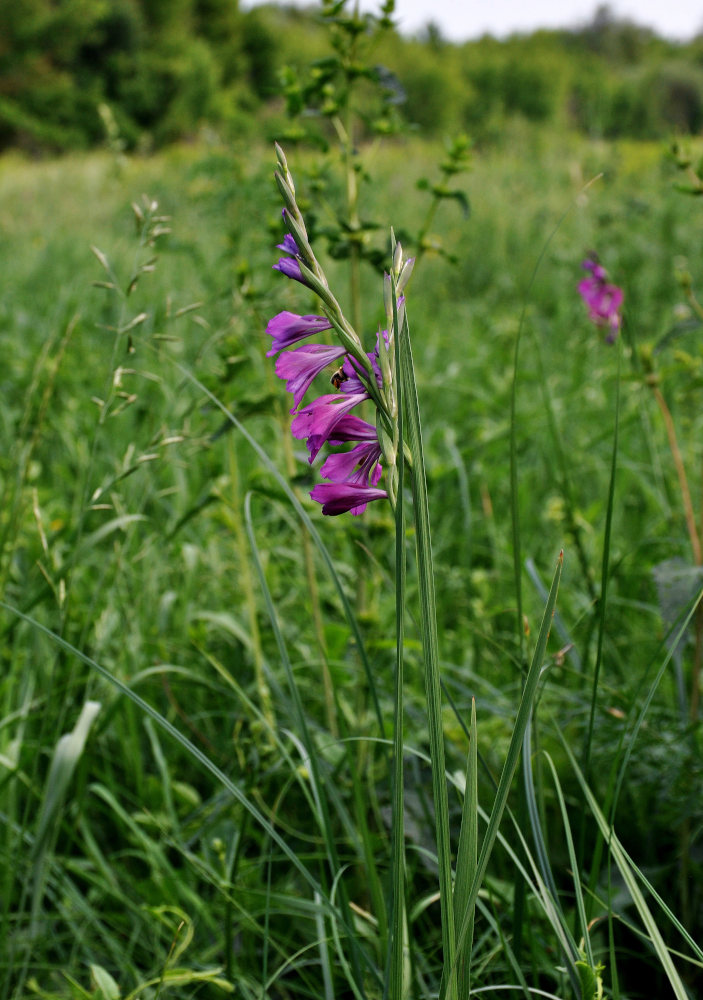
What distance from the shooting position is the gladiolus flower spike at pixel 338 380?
0.46m

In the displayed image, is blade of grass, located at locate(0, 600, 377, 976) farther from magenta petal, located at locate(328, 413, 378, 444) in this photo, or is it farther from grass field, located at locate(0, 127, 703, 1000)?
magenta petal, located at locate(328, 413, 378, 444)

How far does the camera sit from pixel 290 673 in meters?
0.73

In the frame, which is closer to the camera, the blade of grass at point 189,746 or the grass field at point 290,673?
the blade of grass at point 189,746

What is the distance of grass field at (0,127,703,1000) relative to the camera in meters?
0.87

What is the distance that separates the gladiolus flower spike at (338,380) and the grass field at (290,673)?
0.43 feet

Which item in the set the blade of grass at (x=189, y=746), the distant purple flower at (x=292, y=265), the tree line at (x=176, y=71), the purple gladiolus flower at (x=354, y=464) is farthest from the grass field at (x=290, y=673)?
the tree line at (x=176, y=71)

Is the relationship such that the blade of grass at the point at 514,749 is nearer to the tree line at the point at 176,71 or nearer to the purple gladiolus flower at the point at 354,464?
the purple gladiolus flower at the point at 354,464

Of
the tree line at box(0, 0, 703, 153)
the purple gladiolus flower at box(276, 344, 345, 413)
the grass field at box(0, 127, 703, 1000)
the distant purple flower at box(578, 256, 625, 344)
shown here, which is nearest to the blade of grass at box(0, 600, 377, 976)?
the grass field at box(0, 127, 703, 1000)

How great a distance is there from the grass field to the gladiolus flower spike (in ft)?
0.43

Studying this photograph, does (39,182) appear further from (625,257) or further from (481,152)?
(625,257)

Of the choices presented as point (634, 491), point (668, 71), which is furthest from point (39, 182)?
point (668, 71)

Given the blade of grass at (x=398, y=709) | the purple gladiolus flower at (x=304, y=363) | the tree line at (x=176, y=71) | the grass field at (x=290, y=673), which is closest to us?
the blade of grass at (x=398, y=709)

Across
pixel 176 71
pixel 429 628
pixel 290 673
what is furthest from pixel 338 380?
pixel 176 71

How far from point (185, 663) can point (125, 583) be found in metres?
0.25
